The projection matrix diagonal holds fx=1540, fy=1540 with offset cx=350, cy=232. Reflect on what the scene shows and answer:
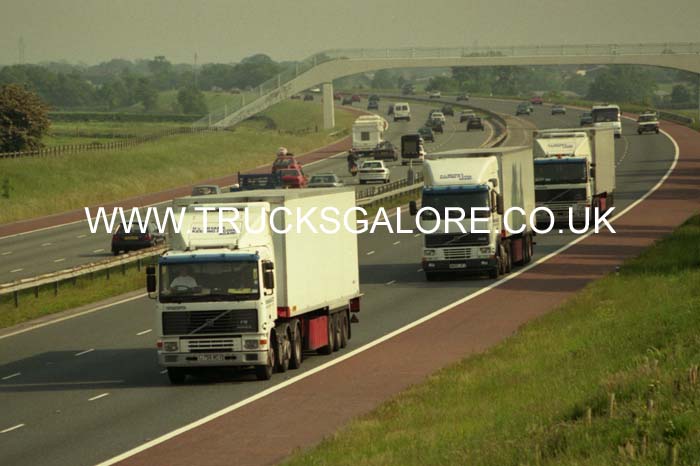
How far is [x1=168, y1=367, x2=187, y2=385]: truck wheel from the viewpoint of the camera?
101ft

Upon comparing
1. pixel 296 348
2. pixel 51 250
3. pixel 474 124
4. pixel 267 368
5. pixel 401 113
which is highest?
pixel 401 113

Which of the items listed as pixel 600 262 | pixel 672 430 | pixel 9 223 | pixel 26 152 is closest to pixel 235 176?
pixel 26 152

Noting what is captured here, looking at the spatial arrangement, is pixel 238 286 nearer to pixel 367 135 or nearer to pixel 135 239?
pixel 135 239

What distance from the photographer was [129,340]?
3812 cm

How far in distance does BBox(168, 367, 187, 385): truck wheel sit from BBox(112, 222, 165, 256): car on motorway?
30.7 metres

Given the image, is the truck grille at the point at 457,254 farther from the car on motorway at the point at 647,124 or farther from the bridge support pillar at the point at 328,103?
the bridge support pillar at the point at 328,103

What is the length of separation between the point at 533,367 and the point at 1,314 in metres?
20.1

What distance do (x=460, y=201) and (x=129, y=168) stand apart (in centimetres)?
6649

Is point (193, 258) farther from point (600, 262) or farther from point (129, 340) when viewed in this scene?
point (600, 262)

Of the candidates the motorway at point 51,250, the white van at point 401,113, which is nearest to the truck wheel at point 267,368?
the motorway at point 51,250

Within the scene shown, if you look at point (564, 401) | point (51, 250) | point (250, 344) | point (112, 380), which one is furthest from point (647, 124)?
point (564, 401)

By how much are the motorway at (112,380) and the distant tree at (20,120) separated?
61375 millimetres

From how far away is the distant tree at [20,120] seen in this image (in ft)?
365

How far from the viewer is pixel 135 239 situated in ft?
202
